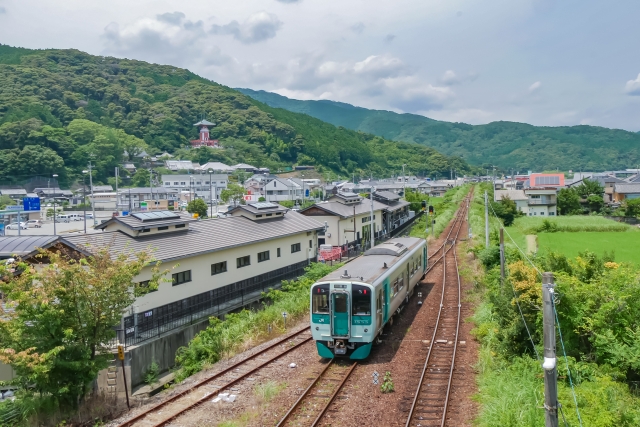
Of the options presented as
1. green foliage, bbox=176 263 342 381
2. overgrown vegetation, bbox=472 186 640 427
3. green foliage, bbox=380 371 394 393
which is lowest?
green foliage, bbox=176 263 342 381

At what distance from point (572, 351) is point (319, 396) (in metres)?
5.53

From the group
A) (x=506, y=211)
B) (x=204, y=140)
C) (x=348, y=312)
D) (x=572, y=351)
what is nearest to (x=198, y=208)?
(x=506, y=211)

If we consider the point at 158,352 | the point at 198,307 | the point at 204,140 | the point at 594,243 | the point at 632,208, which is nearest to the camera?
the point at 158,352

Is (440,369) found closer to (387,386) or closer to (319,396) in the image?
(387,386)

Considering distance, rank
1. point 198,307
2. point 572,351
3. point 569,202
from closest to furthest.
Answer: point 572,351 < point 198,307 < point 569,202

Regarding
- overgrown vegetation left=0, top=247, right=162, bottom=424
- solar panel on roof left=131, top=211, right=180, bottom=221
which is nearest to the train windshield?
overgrown vegetation left=0, top=247, right=162, bottom=424

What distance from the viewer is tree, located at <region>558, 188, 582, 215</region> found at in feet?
192

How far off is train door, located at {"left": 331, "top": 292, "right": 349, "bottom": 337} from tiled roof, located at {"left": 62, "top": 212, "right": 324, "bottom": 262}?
242 inches

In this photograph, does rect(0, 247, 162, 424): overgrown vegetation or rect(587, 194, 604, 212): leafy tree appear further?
rect(587, 194, 604, 212): leafy tree

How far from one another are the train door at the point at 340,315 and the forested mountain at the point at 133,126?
81005 mm

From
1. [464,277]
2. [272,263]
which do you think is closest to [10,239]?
[272,263]

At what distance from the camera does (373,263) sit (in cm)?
1502

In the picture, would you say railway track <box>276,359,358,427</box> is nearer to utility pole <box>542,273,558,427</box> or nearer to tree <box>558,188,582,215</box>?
utility pole <box>542,273,558,427</box>

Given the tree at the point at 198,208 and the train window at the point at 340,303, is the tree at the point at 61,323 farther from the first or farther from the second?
the tree at the point at 198,208
